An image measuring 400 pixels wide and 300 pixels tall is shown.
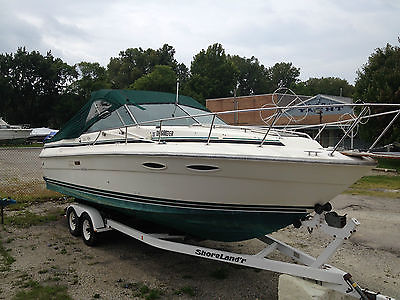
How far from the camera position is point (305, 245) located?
19.5 ft

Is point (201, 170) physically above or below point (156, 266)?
→ above

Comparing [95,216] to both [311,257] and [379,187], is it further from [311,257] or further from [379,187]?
[379,187]

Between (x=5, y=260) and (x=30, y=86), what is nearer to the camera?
(x=5, y=260)

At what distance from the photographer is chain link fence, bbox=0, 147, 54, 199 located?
10.2 metres

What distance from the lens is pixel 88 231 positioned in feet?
19.6

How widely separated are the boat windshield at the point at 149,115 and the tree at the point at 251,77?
61875 mm

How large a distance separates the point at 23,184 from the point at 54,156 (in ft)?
18.5

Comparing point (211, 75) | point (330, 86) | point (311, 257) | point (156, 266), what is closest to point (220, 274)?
point (156, 266)

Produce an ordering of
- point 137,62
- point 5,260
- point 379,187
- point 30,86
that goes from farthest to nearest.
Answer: point 137,62 → point 30,86 → point 379,187 → point 5,260

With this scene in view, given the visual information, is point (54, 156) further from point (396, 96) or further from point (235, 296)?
point (396, 96)

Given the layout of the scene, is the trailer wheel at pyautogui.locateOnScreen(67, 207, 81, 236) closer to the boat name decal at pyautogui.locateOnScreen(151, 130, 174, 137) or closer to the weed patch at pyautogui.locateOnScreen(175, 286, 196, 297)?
the boat name decal at pyautogui.locateOnScreen(151, 130, 174, 137)

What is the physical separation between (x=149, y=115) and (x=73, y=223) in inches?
103

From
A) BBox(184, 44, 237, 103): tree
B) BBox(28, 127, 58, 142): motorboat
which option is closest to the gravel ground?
BBox(28, 127, 58, 142): motorboat

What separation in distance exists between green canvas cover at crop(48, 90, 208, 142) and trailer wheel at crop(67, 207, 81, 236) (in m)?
1.38
